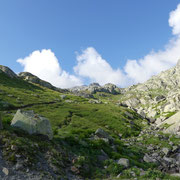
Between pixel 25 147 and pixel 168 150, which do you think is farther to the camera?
pixel 168 150

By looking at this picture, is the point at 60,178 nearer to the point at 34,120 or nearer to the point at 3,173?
the point at 3,173

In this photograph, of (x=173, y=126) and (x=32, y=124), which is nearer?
(x=32, y=124)

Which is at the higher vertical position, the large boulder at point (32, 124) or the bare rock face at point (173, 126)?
the bare rock face at point (173, 126)

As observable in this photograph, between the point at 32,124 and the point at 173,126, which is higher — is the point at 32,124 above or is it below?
below

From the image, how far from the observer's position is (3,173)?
10680 mm

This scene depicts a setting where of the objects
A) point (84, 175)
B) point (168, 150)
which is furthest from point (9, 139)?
point (168, 150)

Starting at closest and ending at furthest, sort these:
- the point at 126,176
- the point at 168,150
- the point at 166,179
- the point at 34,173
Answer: the point at 34,173
the point at 166,179
the point at 126,176
the point at 168,150

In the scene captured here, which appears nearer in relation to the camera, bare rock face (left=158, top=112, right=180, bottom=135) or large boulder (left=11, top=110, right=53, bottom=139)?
large boulder (left=11, top=110, right=53, bottom=139)

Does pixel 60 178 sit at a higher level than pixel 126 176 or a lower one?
lower

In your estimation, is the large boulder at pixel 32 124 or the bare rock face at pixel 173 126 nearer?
the large boulder at pixel 32 124

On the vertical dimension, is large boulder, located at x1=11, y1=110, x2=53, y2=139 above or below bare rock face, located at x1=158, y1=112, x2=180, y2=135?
below

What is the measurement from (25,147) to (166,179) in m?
13.2

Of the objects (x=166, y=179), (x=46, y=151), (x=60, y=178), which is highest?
(x=166, y=179)

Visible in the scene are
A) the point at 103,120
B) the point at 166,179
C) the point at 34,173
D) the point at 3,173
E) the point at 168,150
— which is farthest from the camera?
the point at 103,120
